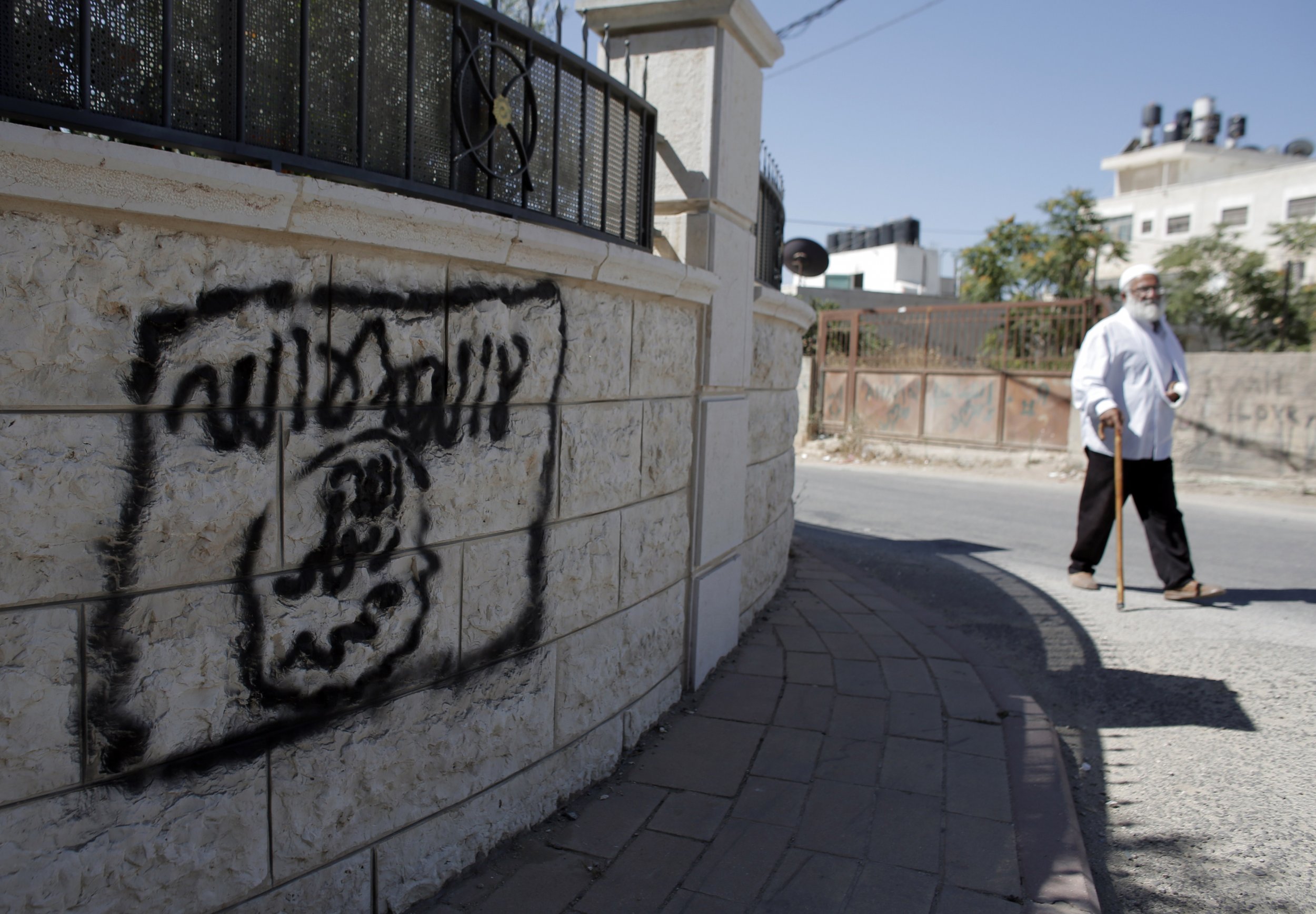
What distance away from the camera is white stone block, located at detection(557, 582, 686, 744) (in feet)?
8.66

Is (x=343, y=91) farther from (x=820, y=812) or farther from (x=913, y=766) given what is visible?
(x=913, y=766)

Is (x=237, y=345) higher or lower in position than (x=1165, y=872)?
higher

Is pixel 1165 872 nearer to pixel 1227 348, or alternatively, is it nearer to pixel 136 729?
pixel 136 729

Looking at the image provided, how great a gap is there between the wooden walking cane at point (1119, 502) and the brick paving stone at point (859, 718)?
Answer: 2.42 m

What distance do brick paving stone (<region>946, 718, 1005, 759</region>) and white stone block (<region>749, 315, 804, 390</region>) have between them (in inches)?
68.7

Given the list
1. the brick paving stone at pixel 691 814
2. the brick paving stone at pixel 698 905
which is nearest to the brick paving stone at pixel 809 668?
the brick paving stone at pixel 691 814

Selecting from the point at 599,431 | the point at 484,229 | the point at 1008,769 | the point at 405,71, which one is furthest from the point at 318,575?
the point at 1008,769

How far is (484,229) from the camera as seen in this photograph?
2.10 m

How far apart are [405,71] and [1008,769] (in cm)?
280

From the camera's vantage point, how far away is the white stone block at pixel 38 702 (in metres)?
1.45

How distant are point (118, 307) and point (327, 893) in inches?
50.4

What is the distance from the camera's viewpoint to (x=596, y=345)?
266cm

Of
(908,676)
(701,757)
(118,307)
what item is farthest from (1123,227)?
(118,307)

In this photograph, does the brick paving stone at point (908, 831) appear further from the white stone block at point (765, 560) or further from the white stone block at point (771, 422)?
the white stone block at point (771, 422)
